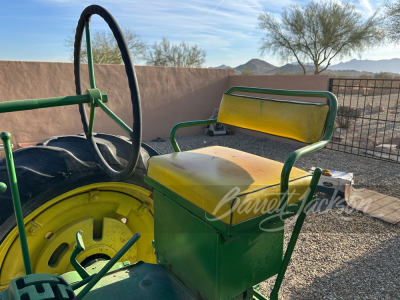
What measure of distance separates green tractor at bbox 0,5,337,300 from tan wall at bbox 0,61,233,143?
226 inches

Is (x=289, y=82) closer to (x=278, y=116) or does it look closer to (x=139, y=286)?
(x=278, y=116)

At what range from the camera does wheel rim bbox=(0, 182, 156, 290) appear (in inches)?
50.6

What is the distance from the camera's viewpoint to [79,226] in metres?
1.38

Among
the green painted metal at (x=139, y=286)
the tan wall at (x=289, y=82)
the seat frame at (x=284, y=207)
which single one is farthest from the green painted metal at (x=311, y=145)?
the tan wall at (x=289, y=82)

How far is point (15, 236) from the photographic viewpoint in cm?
125

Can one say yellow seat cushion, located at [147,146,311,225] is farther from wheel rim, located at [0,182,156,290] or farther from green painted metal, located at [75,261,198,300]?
green painted metal, located at [75,261,198,300]

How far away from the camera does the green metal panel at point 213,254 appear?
1.10m

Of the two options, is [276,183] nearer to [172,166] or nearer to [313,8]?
[172,166]

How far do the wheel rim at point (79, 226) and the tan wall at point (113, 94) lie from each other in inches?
235

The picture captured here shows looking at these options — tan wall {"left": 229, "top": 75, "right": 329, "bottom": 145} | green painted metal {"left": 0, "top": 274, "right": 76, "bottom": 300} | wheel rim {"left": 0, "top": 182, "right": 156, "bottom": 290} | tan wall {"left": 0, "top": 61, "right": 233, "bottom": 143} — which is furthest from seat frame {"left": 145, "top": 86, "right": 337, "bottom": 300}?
tan wall {"left": 0, "top": 61, "right": 233, "bottom": 143}

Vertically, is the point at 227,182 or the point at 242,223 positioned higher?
the point at 227,182

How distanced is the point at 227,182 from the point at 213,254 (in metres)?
0.26

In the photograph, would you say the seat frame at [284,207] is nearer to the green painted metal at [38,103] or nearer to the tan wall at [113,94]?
the green painted metal at [38,103]

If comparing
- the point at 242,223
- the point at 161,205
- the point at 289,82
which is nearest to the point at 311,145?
→ the point at 242,223
